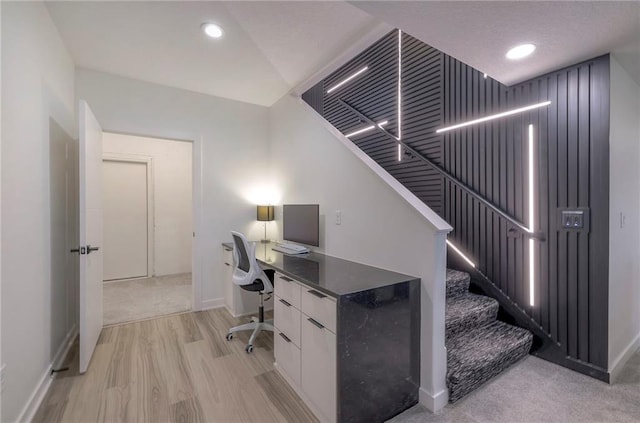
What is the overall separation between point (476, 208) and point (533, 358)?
130 centimetres

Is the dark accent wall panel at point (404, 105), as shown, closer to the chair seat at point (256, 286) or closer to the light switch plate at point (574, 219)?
the light switch plate at point (574, 219)

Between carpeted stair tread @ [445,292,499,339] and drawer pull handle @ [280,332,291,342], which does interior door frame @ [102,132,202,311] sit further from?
carpeted stair tread @ [445,292,499,339]

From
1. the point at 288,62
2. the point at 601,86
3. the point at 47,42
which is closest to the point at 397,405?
the point at 601,86

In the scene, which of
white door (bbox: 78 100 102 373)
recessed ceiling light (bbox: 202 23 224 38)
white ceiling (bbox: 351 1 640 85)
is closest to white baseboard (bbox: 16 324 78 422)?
white door (bbox: 78 100 102 373)

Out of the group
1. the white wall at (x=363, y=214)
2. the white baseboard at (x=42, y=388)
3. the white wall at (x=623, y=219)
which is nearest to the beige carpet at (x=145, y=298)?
the white baseboard at (x=42, y=388)

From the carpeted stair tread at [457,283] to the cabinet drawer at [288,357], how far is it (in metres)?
1.42

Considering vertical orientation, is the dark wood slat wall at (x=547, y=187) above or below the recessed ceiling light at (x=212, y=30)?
below

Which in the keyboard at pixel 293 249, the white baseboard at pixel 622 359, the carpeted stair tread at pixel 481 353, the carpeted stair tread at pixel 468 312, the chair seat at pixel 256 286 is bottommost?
the white baseboard at pixel 622 359

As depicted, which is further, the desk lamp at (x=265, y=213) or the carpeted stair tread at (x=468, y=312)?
the desk lamp at (x=265, y=213)

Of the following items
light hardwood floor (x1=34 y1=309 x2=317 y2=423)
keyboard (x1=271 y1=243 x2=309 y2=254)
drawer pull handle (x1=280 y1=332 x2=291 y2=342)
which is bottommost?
light hardwood floor (x1=34 y1=309 x2=317 y2=423)

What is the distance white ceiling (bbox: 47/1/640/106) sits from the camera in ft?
4.86

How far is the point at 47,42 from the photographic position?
2109mm

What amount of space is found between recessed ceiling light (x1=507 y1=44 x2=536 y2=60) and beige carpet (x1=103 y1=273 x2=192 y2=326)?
4.01 metres

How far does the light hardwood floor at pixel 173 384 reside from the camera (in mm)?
1705
